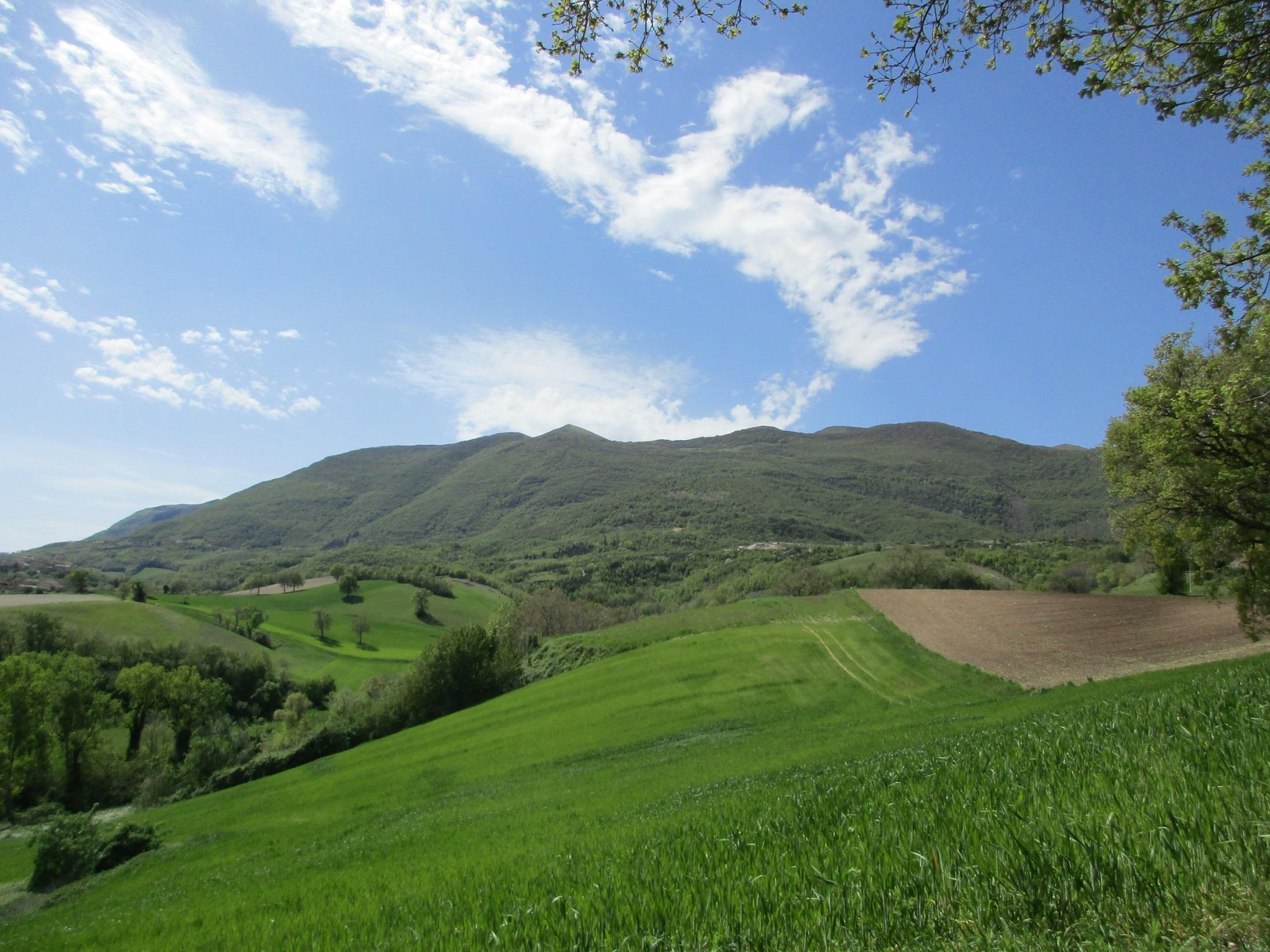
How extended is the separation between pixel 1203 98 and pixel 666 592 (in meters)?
A: 162

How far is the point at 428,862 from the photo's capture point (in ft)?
40.3

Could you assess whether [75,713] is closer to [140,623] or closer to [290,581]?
[140,623]

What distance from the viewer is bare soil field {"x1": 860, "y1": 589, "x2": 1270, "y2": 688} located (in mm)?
36094

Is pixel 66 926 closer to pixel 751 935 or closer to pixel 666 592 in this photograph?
pixel 751 935

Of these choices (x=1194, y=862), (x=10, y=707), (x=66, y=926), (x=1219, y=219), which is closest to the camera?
(x=1194, y=862)

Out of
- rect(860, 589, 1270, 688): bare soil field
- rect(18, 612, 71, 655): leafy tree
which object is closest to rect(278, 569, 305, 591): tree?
rect(18, 612, 71, 655): leafy tree

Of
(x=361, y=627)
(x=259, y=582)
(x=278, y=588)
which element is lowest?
(x=361, y=627)

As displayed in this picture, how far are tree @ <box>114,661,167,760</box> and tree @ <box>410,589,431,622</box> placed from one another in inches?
2977

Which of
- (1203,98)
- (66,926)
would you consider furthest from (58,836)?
(1203,98)

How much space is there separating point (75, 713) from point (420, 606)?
90.7 m

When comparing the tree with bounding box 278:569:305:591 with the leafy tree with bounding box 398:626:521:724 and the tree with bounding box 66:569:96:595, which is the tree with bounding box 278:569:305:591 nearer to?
the tree with bounding box 66:569:96:595

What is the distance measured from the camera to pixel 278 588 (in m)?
173

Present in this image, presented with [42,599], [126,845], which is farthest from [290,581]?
[126,845]

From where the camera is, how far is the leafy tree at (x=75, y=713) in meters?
55.9
